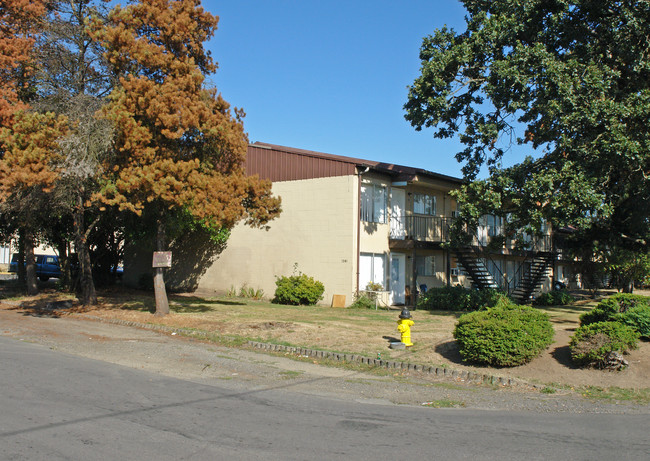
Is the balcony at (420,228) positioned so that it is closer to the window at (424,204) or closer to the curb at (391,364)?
the window at (424,204)

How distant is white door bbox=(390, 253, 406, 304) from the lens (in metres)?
24.1

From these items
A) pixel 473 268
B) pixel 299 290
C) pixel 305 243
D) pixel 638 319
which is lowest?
pixel 638 319

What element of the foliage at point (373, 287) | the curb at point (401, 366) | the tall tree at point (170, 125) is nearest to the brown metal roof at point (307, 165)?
the foliage at point (373, 287)

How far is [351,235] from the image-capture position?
72.7 feet

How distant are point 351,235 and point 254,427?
53.1 feet

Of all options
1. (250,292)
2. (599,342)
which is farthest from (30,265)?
(599,342)

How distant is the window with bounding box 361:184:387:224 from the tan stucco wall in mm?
673

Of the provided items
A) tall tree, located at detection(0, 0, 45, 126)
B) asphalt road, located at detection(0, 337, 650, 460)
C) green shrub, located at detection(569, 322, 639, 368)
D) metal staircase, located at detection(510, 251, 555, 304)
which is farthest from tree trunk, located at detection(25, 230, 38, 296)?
metal staircase, located at detection(510, 251, 555, 304)

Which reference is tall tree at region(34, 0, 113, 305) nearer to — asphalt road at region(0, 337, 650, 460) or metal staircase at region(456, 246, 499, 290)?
asphalt road at region(0, 337, 650, 460)

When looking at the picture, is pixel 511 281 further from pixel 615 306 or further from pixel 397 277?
pixel 615 306

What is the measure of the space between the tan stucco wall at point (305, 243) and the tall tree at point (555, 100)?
5549mm

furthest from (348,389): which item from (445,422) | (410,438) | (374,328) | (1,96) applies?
(1,96)

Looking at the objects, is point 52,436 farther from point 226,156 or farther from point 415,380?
point 226,156

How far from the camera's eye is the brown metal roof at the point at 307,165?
894 inches
